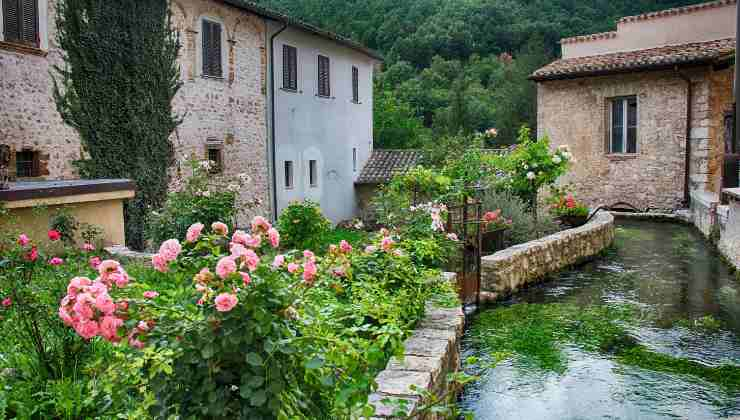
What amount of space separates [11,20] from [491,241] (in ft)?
28.7

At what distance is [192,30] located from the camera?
50.3 ft

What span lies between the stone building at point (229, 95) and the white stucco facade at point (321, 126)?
5 cm

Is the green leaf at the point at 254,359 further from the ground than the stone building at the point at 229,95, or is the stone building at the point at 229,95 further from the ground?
the stone building at the point at 229,95

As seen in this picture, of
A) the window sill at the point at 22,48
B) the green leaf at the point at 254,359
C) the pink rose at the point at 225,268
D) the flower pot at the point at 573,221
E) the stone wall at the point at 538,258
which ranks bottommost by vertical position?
the stone wall at the point at 538,258

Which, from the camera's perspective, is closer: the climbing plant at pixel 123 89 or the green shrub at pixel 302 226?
the green shrub at pixel 302 226

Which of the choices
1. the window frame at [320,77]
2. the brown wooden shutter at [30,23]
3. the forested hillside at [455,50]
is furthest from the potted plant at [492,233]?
the forested hillside at [455,50]

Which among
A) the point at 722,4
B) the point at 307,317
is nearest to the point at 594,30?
the point at 722,4

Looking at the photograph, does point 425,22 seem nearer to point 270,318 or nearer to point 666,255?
point 666,255

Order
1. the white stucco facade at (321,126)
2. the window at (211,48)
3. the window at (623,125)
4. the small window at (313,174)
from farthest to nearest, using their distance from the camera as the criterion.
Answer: the small window at (313,174) → the white stucco facade at (321,126) → the window at (623,125) → the window at (211,48)

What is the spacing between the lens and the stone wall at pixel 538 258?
827cm

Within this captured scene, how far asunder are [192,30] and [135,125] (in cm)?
292

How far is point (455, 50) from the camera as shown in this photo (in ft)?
140

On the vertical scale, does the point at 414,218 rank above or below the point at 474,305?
above

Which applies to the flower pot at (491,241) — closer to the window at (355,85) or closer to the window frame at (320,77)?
the window frame at (320,77)
